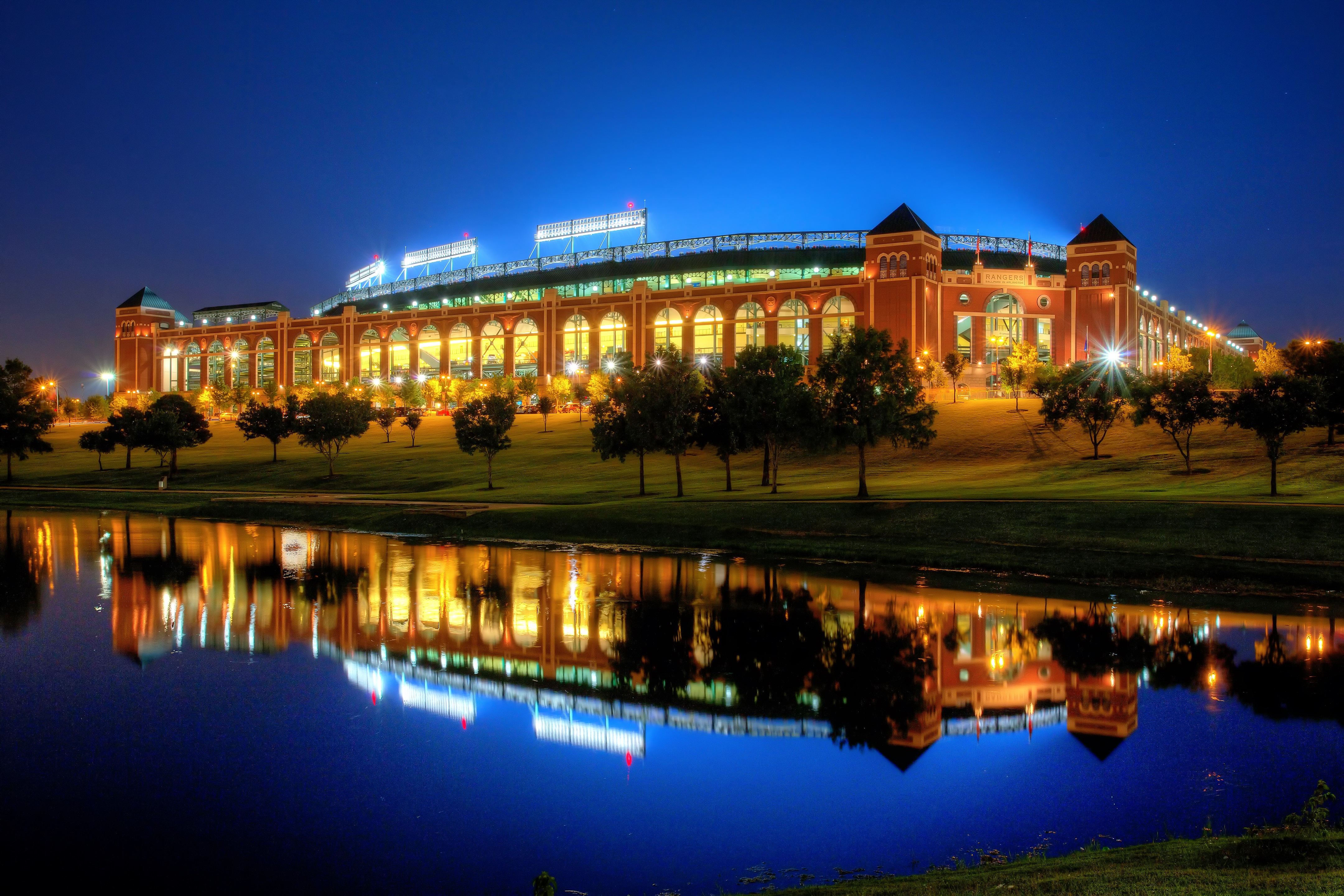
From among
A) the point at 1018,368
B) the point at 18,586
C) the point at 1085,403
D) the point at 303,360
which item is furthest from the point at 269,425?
the point at 303,360

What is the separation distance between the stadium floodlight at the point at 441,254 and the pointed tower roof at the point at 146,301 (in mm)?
45340

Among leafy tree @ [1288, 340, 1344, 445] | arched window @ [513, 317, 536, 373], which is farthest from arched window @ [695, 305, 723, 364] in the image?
leafy tree @ [1288, 340, 1344, 445]

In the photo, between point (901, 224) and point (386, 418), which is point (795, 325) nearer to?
point (901, 224)

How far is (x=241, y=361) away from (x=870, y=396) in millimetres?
135673

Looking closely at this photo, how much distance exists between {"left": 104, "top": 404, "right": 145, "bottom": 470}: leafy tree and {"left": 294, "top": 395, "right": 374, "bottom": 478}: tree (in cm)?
1451

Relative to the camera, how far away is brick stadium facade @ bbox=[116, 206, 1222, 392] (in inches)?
4481

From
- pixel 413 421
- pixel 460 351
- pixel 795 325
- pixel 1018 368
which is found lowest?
pixel 413 421

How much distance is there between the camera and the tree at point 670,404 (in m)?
54.0

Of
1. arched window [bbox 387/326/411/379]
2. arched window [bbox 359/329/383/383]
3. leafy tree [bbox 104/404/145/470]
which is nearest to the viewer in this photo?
leafy tree [bbox 104/404/145/470]

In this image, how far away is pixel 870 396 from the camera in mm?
47250

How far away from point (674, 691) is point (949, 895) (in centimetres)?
1018

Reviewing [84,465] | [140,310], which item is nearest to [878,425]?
[84,465]

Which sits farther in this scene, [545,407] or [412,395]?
[412,395]

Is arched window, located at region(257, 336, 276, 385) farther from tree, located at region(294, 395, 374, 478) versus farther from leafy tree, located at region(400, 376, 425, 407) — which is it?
tree, located at region(294, 395, 374, 478)
